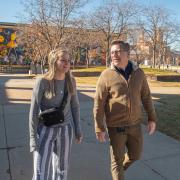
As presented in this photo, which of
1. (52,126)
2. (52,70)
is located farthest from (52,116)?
(52,70)

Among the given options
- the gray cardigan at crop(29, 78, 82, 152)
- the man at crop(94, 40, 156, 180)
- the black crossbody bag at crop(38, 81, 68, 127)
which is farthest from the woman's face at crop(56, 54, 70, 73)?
the man at crop(94, 40, 156, 180)

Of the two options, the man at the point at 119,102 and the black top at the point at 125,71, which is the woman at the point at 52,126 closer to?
the man at the point at 119,102

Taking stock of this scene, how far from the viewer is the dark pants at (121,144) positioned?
371 centimetres

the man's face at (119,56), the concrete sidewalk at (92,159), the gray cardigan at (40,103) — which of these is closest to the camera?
the gray cardigan at (40,103)

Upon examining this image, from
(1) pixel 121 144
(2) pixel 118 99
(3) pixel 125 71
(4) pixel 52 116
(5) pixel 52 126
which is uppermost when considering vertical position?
(3) pixel 125 71

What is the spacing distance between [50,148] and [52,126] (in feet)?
0.76

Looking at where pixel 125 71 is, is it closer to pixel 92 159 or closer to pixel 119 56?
pixel 119 56

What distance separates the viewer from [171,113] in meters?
9.55

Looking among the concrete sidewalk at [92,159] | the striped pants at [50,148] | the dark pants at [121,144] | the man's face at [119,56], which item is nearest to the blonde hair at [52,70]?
the striped pants at [50,148]

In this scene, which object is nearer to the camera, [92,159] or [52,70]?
[52,70]

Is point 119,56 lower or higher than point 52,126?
higher

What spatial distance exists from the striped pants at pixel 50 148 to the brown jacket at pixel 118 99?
1.37 feet

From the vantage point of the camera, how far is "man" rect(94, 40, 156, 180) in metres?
3.64

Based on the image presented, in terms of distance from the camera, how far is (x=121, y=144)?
146 inches
